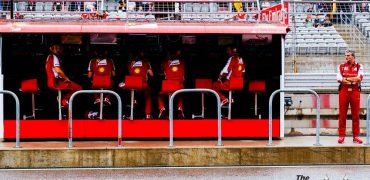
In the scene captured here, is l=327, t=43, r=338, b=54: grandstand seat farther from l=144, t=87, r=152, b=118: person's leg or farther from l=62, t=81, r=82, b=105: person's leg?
l=62, t=81, r=82, b=105: person's leg

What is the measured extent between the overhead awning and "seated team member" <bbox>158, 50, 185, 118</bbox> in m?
0.63

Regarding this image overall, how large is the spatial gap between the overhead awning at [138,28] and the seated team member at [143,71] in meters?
0.73

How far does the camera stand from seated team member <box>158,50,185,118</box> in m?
15.3

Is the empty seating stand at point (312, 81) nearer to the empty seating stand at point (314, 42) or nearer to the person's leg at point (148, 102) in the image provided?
the empty seating stand at point (314, 42)

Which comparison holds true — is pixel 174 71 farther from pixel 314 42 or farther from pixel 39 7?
pixel 314 42

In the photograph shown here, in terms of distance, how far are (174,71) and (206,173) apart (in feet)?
10.5

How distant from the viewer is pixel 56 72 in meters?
15.1

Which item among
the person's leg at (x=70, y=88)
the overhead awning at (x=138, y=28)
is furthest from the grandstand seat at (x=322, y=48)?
the person's leg at (x=70, y=88)

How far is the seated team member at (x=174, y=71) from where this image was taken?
15.3 meters

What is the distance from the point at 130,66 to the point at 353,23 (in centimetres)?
967

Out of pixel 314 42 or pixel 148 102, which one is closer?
pixel 148 102

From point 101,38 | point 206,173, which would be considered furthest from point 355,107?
point 101,38

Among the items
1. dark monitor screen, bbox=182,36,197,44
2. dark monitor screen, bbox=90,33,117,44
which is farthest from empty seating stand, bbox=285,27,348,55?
dark monitor screen, bbox=90,33,117,44

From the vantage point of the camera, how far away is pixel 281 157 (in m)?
13.6
